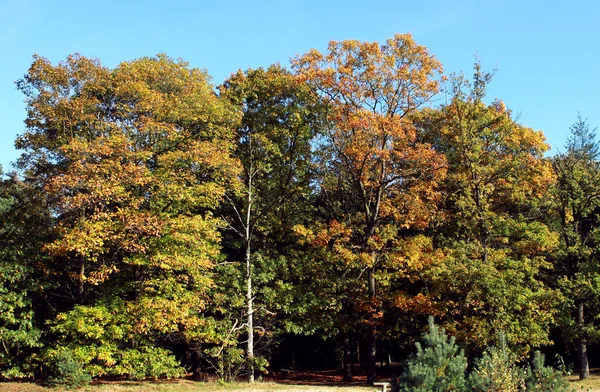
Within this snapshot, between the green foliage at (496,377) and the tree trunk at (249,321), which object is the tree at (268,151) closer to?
the tree trunk at (249,321)

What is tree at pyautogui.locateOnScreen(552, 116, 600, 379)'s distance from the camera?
23.7 metres

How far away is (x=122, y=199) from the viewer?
19125 millimetres

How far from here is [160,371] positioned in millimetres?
19203

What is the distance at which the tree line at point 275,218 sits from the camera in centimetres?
1867

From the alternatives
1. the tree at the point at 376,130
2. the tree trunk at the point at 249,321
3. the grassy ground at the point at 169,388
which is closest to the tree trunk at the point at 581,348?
the grassy ground at the point at 169,388

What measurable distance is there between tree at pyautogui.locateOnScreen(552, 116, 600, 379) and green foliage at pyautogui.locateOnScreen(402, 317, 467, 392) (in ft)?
48.9

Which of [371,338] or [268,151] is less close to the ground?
[268,151]

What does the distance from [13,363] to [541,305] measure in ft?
68.0

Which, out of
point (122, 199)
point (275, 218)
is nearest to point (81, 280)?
point (122, 199)

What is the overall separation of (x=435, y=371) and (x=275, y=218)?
15.1 m

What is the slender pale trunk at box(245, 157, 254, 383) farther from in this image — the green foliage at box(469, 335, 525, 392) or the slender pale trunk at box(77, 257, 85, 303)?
the green foliage at box(469, 335, 525, 392)

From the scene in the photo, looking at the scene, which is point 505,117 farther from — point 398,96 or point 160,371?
point 160,371

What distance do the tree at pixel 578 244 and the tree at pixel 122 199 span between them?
1623 cm

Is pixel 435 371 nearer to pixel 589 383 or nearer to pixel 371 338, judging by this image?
pixel 371 338
